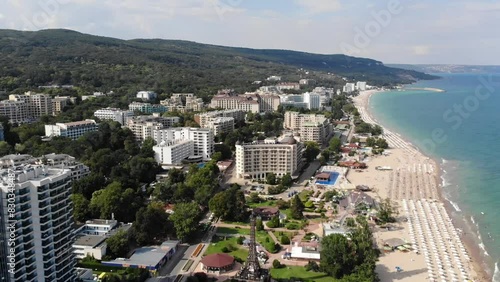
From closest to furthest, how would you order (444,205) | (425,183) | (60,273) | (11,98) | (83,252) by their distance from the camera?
(60,273), (83,252), (444,205), (425,183), (11,98)

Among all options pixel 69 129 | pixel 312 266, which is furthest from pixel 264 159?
pixel 69 129

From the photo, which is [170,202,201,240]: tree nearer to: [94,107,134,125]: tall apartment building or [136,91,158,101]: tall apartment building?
[94,107,134,125]: tall apartment building

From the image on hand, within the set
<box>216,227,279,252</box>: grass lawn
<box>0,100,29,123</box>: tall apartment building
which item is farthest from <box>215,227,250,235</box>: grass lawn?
<box>0,100,29,123</box>: tall apartment building

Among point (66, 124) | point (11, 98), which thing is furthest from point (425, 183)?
point (11, 98)

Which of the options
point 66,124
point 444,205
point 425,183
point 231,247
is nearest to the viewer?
point 231,247

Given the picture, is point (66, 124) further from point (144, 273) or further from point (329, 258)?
point (329, 258)

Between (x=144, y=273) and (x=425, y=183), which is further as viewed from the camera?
(x=425, y=183)
